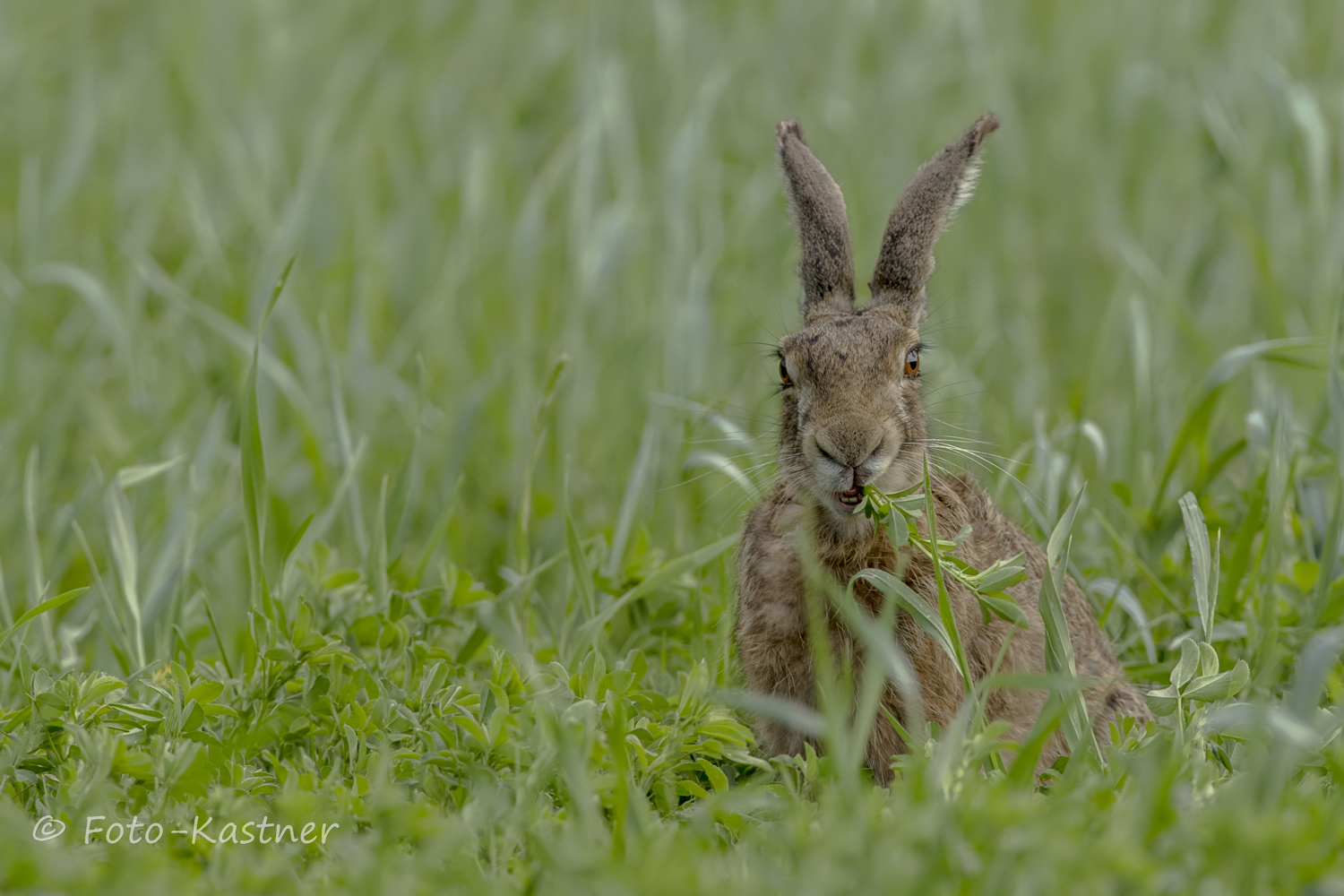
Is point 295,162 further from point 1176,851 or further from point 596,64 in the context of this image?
point 1176,851

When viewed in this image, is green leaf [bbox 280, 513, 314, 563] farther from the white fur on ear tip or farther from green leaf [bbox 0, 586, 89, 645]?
the white fur on ear tip

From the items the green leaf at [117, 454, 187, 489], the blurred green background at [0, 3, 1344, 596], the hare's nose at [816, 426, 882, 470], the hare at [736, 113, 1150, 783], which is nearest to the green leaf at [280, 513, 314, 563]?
the blurred green background at [0, 3, 1344, 596]

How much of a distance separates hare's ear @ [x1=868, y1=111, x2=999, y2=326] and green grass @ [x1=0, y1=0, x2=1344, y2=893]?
539 millimetres

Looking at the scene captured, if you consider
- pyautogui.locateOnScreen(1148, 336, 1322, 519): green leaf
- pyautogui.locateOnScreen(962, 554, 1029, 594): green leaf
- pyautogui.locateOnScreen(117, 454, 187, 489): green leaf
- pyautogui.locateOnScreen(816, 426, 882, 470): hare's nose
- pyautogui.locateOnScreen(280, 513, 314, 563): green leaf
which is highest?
pyautogui.locateOnScreen(1148, 336, 1322, 519): green leaf

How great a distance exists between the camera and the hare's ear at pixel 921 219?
13.5ft

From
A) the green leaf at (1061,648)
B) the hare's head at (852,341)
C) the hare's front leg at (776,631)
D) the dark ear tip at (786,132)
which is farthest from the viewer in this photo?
the dark ear tip at (786,132)

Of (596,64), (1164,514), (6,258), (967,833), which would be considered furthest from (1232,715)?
(6,258)

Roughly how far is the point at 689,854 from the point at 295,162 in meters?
5.66

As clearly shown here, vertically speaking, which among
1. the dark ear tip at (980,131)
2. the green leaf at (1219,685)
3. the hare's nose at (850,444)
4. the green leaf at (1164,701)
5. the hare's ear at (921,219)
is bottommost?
the green leaf at (1164,701)

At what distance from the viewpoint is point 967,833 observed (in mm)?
2496

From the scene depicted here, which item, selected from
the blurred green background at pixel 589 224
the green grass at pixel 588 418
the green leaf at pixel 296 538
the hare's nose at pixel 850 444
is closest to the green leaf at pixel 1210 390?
the green grass at pixel 588 418

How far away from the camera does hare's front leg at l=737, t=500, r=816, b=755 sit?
147 inches

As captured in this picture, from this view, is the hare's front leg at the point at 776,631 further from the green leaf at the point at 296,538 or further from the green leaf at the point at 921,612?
the green leaf at the point at 296,538

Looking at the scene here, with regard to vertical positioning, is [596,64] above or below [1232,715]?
above
